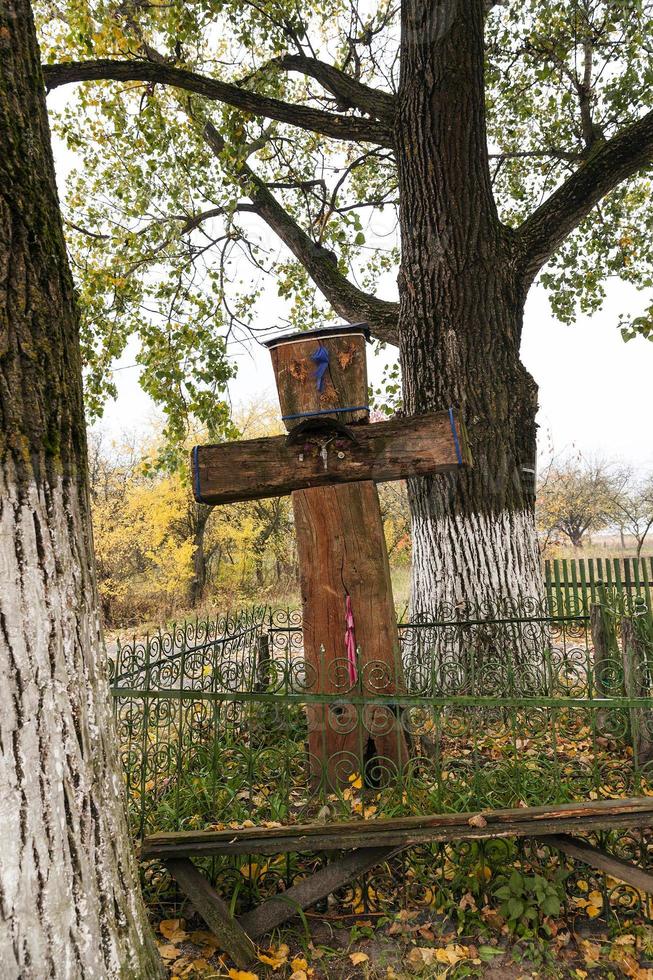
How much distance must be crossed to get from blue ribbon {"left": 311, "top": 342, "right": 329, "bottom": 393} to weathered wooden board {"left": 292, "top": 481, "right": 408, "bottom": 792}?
27.8 inches

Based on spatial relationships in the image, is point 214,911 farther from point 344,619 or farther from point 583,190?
point 583,190

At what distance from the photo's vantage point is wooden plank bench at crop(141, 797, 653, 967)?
3029 mm

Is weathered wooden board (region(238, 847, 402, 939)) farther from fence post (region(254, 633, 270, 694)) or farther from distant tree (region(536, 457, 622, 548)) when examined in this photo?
distant tree (region(536, 457, 622, 548))

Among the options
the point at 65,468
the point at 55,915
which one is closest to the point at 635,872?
the point at 55,915

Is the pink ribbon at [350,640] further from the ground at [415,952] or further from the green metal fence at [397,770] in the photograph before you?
the ground at [415,952]

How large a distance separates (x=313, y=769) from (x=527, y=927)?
1.36m

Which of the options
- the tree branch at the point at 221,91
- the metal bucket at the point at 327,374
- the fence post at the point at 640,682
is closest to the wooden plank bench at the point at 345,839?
the fence post at the point at 640,682

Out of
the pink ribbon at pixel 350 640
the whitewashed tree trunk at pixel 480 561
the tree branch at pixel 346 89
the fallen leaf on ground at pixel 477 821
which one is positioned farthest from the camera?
the tree branch at pixel 346 89

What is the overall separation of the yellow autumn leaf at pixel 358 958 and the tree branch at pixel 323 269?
18.6ft

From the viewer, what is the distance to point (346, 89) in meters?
7.07

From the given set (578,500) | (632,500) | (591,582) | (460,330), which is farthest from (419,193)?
(632,500)

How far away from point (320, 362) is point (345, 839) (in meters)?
2.70

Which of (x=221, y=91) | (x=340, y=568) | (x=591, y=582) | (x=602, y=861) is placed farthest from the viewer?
(x=591, y=582)

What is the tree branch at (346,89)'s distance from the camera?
6852 mm
